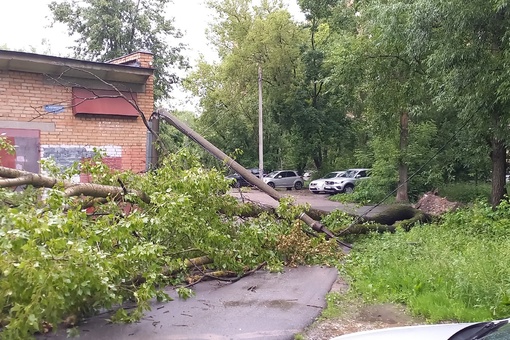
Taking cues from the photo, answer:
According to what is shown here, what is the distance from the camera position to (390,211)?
11.4 m

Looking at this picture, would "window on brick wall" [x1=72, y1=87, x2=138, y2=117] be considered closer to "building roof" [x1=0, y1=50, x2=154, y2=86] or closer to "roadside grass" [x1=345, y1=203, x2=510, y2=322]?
"building roof" [x1=0, y1=50, x2=154, y2=86]

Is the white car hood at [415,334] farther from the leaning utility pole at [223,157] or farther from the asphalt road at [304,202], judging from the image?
the leaning utility pole at [223,157]

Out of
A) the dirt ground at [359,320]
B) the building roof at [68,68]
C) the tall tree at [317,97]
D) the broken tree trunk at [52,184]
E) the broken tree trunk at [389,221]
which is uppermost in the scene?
the tall tree at [317,97]

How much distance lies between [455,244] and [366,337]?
5921 mm

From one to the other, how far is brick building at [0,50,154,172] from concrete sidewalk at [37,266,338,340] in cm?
447

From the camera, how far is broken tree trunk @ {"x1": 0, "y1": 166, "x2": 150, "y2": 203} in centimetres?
576

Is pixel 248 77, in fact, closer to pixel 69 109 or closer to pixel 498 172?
pixel 498 172

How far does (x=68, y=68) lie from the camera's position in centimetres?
960

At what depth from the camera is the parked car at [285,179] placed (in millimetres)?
32062

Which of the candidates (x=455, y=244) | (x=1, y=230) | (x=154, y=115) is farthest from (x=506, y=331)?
(x=154, y=115)

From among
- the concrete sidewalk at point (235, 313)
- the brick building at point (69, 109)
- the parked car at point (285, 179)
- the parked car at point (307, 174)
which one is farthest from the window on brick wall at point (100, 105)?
the parked car at point (307, 174)

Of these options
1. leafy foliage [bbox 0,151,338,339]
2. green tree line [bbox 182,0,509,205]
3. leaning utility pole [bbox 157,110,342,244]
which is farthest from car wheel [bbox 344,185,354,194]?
leafy foliage [bbox 0,151,338,339]

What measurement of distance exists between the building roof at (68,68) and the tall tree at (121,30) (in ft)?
55.4

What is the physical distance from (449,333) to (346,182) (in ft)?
83.0
